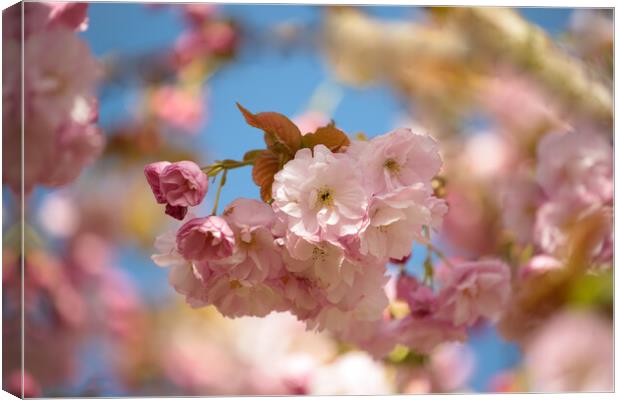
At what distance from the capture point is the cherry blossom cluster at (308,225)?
2.82 feet

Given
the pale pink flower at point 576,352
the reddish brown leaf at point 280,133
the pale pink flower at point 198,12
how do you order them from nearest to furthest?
1. the pale pink flower at point 576,352
2. the reddish brown leaf at point 280,133
3. the pale pink flower at point 198,12

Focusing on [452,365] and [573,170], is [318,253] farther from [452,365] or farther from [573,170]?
[573,170]

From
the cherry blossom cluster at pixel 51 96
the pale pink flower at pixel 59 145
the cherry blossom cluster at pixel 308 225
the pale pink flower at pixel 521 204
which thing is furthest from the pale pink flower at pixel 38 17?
the pale pink flower at pixel 521 204

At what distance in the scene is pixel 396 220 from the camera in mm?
865

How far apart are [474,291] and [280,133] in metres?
0.42

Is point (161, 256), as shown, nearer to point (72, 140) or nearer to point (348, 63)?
point (72, 140)

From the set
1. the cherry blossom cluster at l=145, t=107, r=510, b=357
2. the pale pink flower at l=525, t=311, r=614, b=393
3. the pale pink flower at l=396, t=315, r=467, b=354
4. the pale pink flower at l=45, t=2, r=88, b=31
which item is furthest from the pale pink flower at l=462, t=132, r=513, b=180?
the pale pink flower at l=525, t=311, r=614, b=393

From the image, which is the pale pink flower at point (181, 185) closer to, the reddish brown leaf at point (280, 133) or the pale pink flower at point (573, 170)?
the reddish brown leaf at point (280, 133)

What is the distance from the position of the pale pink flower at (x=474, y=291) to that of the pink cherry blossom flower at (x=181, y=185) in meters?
0.43

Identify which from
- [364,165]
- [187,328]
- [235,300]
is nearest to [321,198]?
[364,165]

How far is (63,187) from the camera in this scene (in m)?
1.20

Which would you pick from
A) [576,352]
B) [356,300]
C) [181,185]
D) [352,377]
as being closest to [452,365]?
[352,377]

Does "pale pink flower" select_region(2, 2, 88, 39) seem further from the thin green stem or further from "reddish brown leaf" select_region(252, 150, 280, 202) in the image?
the thin green stem

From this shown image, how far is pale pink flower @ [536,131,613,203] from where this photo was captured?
133cm
